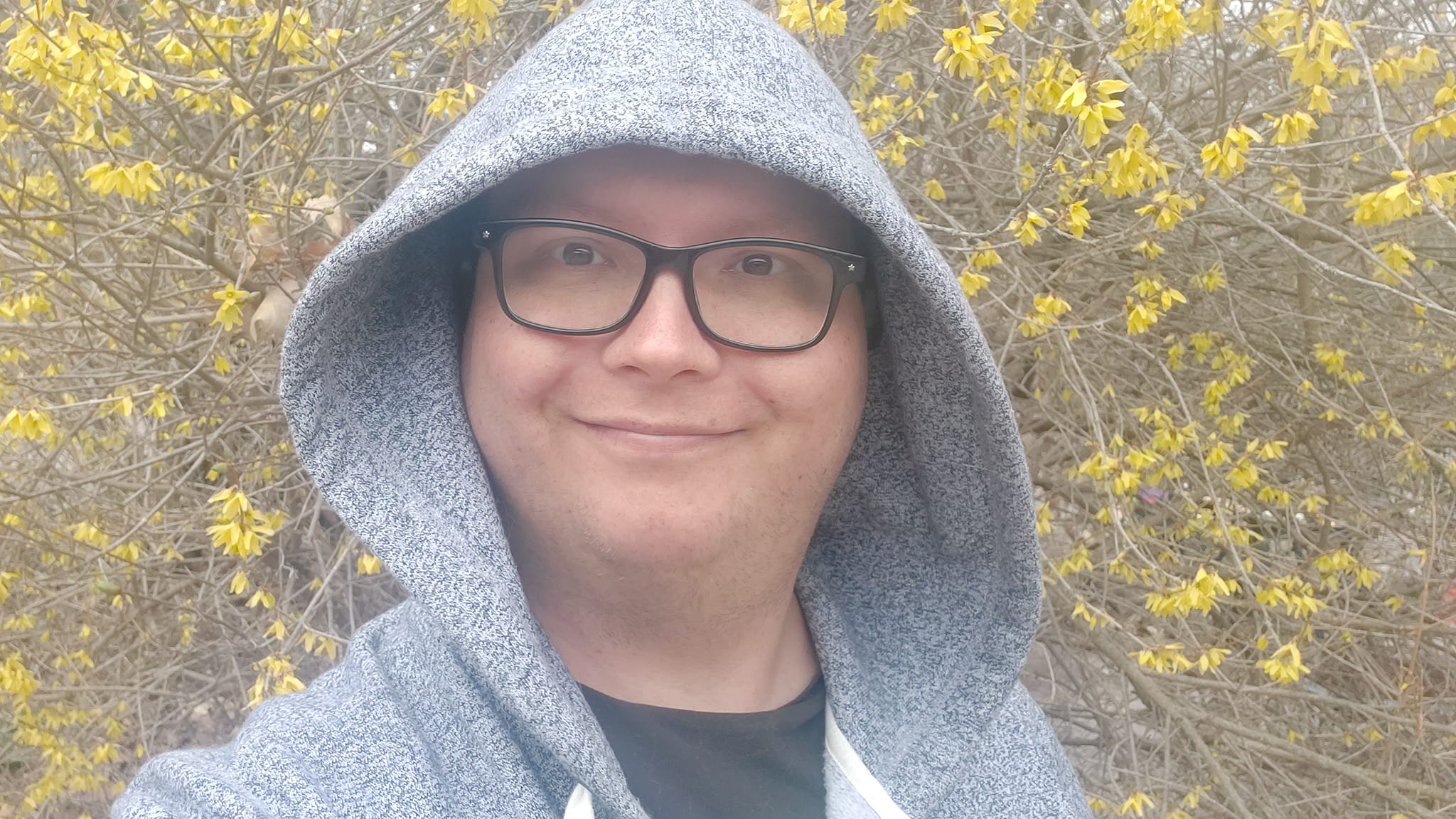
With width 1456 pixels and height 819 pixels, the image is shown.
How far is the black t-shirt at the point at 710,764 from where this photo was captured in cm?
106

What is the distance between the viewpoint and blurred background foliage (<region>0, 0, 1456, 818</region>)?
6.84ft

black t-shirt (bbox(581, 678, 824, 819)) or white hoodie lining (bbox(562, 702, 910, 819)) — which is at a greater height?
black t-shirt (bbox(581, 678, 824, 819))

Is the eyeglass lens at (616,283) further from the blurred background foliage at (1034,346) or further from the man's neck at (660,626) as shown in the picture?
the blurred background foliage at (1034,346)

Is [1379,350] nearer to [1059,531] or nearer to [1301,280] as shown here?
[1301,280]

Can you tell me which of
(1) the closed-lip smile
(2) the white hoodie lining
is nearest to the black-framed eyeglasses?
(1) the closed-lip smile

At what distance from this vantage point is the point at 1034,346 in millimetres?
3121

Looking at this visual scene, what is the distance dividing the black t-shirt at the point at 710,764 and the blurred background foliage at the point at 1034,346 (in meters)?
1.10

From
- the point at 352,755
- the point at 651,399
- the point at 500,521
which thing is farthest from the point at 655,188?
the point at 352,755

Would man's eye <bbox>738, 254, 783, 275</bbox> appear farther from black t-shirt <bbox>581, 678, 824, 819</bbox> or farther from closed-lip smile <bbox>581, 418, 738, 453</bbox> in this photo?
black t-shirt <bbox>581, 678, 824, 819</bbox>

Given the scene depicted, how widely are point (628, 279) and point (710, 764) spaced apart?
23.4 inches

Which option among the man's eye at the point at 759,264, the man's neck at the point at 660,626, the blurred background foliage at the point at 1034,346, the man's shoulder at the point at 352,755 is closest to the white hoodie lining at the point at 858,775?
the man's neck at the point at 660,626

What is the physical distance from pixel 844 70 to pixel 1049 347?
3.75 feet

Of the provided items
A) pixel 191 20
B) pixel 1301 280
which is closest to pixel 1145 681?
pixel 1301 280

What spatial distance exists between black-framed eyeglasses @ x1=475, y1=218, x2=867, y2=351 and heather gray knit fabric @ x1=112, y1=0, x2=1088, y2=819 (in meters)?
0.09
